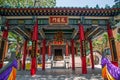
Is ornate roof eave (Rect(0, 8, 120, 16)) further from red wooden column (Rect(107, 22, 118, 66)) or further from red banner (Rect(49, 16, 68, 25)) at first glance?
red wooden column (Rect(107, 22, 118, 66))

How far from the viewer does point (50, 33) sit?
1611 cm

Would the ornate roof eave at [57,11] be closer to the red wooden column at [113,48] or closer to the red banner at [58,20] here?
the red banner at [58,20]

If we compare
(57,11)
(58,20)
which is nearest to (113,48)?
(58,20)

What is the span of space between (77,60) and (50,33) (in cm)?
1002

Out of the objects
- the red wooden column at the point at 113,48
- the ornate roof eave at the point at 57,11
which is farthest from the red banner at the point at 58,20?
the red wooden column at the point at 113,48

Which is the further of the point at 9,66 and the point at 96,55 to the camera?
the point at 96,55

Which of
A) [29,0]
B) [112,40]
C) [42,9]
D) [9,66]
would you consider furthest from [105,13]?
[29,0]

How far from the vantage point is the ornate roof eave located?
10913 millimetres

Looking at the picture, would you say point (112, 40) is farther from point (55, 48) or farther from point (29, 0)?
point (55, 48)

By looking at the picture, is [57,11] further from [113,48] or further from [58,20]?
[113,48]

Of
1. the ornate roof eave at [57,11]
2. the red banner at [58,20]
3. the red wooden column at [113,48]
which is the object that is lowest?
the red wooden column at [113,48]

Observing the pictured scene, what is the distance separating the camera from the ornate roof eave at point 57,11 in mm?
→ 10913

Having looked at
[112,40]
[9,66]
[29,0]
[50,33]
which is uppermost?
[29,0]

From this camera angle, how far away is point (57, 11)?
433 inches
